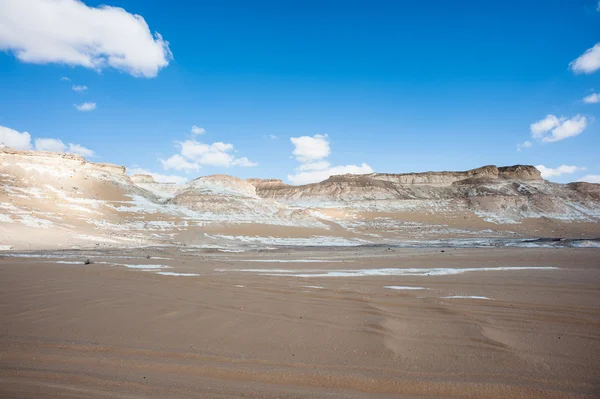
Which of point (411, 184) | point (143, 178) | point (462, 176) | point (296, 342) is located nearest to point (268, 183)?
point (143, 178)

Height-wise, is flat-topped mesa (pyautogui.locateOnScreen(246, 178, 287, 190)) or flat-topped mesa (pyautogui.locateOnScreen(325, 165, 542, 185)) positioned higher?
flat-topped mesa (pyautogui.locateOnScreen(246, 178, 287, 190))

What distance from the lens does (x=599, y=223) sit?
55.0 metres

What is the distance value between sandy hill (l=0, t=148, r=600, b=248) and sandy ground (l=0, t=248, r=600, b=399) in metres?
23.7

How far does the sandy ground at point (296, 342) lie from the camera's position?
326cm

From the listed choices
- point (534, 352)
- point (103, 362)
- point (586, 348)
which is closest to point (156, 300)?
point (103, 362)

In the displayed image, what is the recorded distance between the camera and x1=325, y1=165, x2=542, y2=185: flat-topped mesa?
90.2 meters

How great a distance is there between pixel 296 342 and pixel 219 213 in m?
45.7

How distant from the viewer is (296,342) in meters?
4.42

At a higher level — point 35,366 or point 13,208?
point 13,208

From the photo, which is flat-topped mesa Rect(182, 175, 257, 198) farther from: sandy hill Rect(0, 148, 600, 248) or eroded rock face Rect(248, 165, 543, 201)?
eroded rock face Rect(248, 165, 543, 201)

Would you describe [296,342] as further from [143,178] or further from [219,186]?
[143,178]

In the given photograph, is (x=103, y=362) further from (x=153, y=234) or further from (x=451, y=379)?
(x=153, y=234)

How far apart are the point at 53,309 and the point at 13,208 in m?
37.0

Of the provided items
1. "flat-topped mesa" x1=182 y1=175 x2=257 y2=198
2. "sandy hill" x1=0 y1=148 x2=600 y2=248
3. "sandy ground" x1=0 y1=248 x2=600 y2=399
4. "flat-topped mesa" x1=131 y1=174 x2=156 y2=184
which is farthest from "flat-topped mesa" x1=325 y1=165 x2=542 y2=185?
"sandy ground" x1=0 y1=248 x2=600 y2=399
